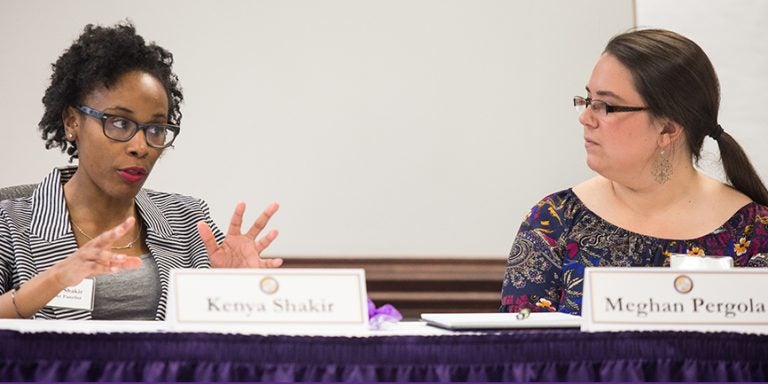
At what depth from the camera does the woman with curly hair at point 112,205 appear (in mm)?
1936

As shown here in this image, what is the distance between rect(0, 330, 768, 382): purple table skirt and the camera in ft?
3.74

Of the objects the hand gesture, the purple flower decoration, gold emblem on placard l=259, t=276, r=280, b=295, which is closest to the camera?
gold emblem on placard l=259, t=276, r=280, b=295

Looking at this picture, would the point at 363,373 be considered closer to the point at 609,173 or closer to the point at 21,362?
the point at 21,362

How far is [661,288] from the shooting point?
128 cm

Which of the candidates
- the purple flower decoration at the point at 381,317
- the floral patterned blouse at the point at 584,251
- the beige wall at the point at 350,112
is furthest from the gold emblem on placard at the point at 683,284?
the beige wall at the point at 350,112

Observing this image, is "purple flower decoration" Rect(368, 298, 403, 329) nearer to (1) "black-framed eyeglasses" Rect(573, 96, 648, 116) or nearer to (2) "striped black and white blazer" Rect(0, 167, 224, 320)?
(2) "striped black and white blazer" Rect(0, 167, 224, 320)

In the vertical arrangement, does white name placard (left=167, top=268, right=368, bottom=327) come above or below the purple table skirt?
above

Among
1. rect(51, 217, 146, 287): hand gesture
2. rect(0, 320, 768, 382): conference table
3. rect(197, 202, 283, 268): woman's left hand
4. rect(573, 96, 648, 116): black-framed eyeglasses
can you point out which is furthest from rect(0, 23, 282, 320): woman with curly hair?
rect(573, 96, 648, 116): black-framed eyeglasses

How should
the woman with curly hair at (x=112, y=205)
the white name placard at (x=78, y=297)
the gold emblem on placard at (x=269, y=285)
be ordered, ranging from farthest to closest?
the woman with curly hair at (x=112, y=205) < the white name placard at (x=78, y=297) < the gold emblem on placard at (x=269, y=285)

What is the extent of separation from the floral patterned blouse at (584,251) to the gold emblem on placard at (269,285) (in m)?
0.88

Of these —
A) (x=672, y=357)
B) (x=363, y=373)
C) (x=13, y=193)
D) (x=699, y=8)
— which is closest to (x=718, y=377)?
(x=672, y=357)

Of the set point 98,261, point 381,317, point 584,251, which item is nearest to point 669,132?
point 584,251

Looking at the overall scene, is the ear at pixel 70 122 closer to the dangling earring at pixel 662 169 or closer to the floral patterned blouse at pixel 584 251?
the floral patterned blouse at pixel 584 251

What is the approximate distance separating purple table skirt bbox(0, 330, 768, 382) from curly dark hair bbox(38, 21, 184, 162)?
109 cm
